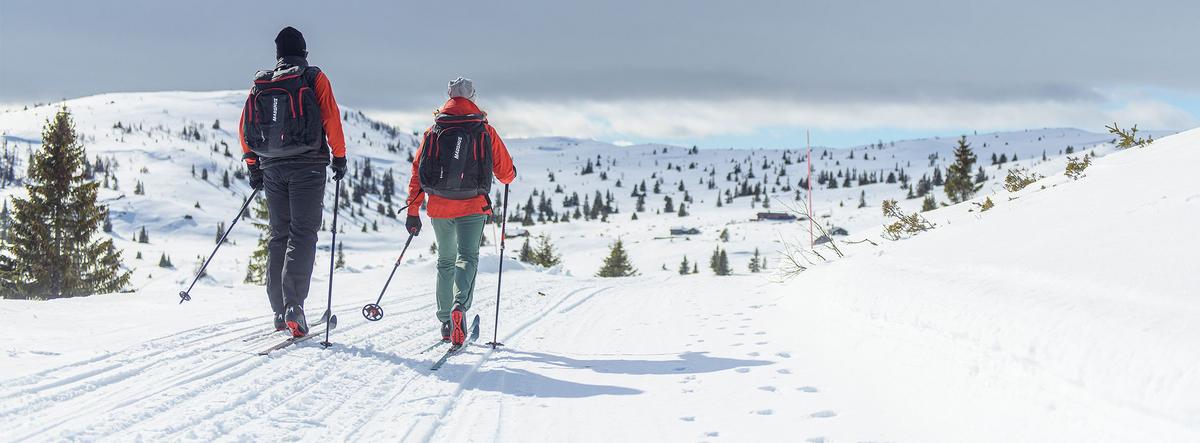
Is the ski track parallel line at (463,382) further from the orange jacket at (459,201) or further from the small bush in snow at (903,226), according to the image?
the small bush in snow at (903,226)

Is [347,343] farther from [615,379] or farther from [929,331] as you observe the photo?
→ [929,331]

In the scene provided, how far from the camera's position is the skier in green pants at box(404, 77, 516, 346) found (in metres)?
5.03

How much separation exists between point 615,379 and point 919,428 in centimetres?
184

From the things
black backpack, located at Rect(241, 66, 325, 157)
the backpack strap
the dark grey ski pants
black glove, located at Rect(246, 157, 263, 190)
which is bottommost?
the dark grey ski pants

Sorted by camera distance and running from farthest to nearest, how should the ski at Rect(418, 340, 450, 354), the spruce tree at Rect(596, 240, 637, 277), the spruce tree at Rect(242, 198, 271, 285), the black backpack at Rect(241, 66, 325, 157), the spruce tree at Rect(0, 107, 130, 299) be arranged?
the spruce tree at Rect(596, 240, 637, 277)
the spruce tree at Rect(242, 198, 271, 285)
the spruce tree at Rect(0, 107, 130, 299)
the ski at Rect(418, 340, 450, 354)
the black backpack at Rect(241, 66, 325, 157)

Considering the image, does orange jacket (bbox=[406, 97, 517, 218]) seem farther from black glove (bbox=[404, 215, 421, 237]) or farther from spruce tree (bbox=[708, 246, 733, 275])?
spruce tree (bbox=[708, 246, 733, 275])

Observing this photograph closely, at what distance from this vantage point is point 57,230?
22.5 meters

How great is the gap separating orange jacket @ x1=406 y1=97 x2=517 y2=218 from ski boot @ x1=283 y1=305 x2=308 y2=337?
3.43 feet

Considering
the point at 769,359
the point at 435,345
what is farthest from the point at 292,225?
the point at 769,359

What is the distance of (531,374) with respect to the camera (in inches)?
172

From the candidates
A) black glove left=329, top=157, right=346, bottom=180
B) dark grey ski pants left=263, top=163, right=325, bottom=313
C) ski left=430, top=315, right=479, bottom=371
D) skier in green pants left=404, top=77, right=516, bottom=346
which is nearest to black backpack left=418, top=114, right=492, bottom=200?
skier in green pants left=404, top=77, right=516, bottom=346

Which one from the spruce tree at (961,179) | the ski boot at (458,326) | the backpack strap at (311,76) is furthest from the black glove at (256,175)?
the spruce tree at (961,179)

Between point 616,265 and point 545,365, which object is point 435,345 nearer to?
point 545,365

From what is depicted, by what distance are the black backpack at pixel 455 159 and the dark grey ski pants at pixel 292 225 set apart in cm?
76
